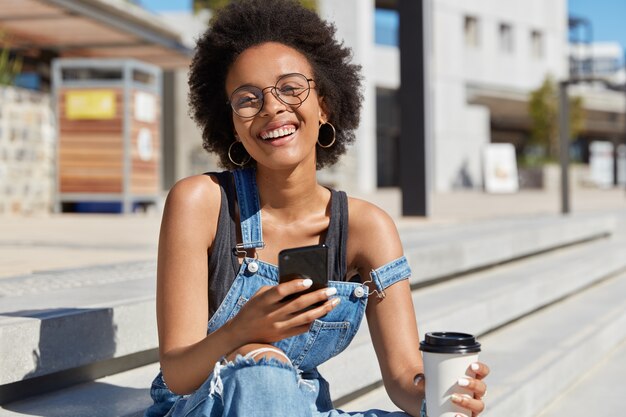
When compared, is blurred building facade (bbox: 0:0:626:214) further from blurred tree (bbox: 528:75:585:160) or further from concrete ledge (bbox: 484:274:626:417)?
concrete ledge (bbox: 484:274:626:417)

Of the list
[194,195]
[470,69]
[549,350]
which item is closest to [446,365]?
[194,195]

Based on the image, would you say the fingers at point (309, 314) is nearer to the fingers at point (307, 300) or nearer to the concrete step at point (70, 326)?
the fingers at point (307, 300)

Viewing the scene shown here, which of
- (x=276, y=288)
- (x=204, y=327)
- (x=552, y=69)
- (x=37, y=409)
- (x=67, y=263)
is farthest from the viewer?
(x=552, y=69)

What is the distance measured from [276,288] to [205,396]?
35 centimetres

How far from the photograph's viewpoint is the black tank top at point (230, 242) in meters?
2.27

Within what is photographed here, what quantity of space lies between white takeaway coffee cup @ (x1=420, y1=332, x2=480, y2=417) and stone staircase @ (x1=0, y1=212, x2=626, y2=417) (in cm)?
95

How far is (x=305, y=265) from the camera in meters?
1.82

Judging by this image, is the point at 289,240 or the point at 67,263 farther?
the point at 67,263

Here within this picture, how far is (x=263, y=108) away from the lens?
2277 mm

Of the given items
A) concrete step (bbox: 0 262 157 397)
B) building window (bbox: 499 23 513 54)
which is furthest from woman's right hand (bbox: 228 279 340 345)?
building window (bbox: 499 23 513 54)

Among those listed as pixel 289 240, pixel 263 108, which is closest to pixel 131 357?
pixel 289 240

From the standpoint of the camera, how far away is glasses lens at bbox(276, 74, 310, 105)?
2297 millimetres

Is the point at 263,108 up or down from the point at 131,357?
up

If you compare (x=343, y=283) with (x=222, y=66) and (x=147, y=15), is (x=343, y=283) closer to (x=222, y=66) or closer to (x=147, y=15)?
(x=222, y=66)
